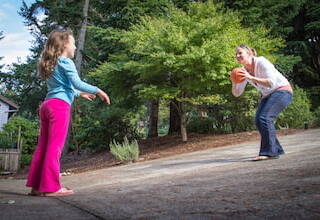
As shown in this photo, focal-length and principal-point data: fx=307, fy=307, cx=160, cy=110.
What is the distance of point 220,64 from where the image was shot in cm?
807

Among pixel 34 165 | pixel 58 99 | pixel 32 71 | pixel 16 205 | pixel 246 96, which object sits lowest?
pixel 16 205

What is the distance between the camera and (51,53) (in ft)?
10.2

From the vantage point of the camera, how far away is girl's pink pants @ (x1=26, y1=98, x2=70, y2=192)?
2.91 m

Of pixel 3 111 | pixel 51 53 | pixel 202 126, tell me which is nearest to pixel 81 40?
pixel 202 126

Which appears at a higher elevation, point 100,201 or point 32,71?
point 32,71

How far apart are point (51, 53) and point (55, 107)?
56 cm

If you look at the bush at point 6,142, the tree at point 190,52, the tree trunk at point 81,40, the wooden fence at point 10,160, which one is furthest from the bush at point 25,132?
the tree at point 190,52

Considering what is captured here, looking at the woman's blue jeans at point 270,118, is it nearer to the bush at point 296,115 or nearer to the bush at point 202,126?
the bush at point 296,115

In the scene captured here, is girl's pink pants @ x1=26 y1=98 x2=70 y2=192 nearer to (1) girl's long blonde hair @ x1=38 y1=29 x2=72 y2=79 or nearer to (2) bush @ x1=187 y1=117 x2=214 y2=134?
(1) girl's long blonde hair @ x1=38 y1=29 x2=72 y2=79

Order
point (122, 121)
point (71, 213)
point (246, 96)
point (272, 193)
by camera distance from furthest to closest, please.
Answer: point (122, 121)
point (246, 96)
point (272, 193)
point (71, 213)

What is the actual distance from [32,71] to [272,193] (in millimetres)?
24134

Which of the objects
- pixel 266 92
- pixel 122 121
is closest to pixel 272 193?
pixel 266 92

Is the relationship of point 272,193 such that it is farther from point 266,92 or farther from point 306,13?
point 306,13

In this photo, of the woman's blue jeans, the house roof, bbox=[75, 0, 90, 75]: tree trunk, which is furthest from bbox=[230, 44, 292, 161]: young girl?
the house roof
